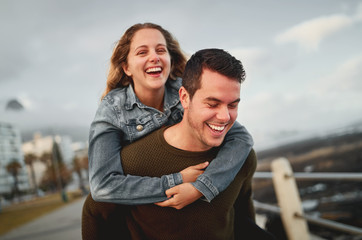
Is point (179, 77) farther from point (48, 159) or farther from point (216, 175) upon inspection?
point (48, 159)

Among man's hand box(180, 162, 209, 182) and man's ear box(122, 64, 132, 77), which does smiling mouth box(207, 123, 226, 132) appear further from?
man's ear box(122, 64, 132, 77)

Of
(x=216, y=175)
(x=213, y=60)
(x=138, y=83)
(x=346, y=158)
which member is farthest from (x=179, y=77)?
(x=346, y=158)

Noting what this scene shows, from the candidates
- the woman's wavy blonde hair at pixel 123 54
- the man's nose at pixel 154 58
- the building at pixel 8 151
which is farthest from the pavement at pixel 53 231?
the building at pixel 8 151

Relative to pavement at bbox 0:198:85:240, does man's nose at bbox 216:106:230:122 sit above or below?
above

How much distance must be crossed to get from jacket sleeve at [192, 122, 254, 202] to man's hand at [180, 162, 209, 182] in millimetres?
38

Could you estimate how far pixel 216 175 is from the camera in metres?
1.51

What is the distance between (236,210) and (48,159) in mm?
62203

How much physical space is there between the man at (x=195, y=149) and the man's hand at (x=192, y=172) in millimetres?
41

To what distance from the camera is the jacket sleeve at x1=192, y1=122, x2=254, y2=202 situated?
4.86 feet

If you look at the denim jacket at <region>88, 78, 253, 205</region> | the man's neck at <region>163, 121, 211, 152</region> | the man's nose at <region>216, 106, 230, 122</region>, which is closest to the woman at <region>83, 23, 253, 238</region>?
the denim jacket at <region>88, 78, 253, 205</region>

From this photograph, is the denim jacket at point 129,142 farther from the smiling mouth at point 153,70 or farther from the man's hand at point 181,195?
the smiling mouth at point 153,70

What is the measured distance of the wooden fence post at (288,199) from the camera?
A: 130 inches

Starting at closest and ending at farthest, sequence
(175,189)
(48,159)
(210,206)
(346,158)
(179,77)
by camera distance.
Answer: (175,189) < (210,206) < (179,77) < (48,159) < (346,158)

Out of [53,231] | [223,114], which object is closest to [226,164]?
[223,114]
